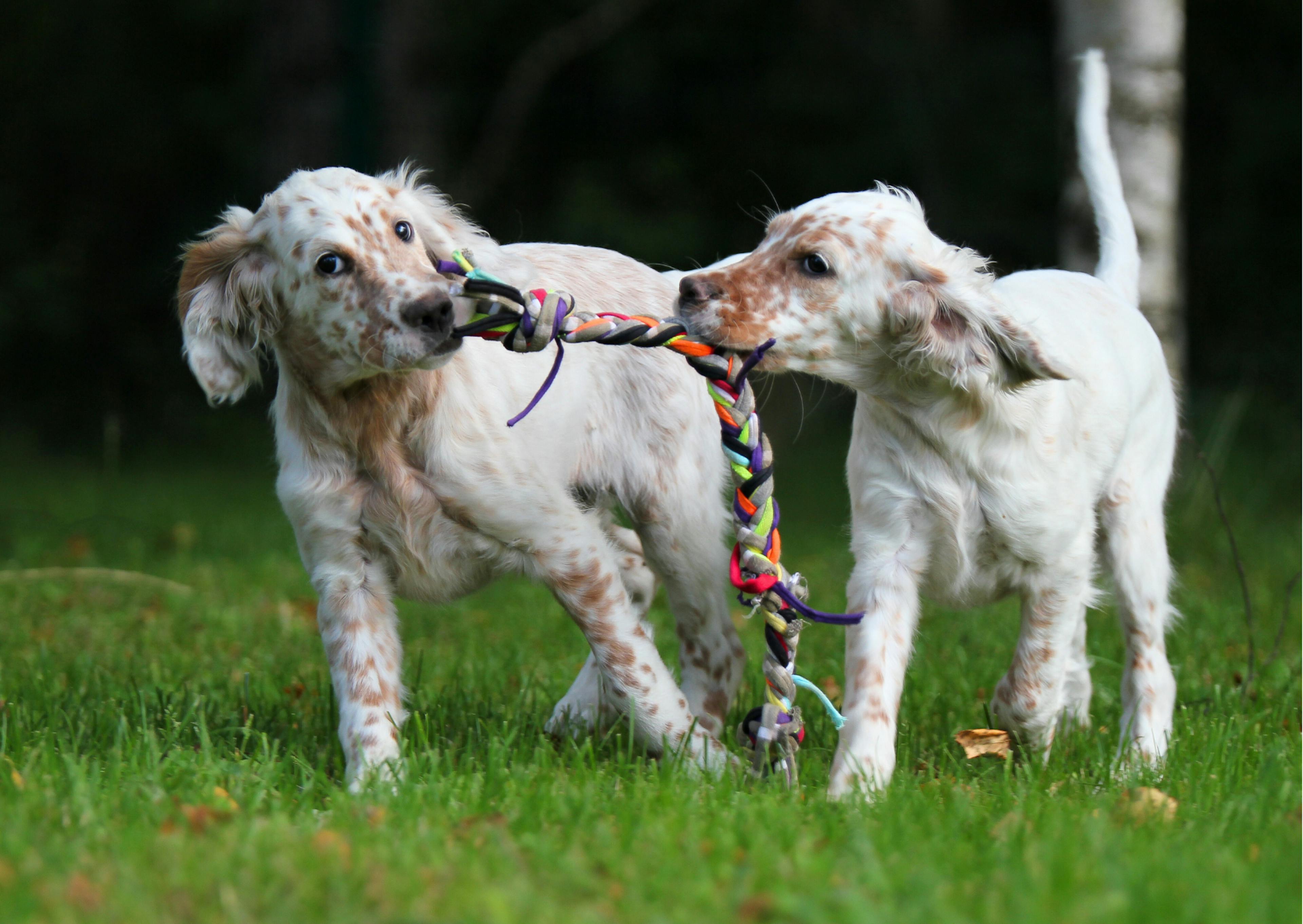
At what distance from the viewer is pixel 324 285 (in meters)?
3.22

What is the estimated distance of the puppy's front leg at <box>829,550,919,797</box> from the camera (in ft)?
10.1

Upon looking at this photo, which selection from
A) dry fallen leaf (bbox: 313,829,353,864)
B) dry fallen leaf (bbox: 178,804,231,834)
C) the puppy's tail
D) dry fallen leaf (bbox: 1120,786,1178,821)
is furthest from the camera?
the puppy's tail

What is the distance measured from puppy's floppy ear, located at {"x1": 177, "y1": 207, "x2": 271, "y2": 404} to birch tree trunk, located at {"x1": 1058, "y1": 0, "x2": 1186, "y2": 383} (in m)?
4.08

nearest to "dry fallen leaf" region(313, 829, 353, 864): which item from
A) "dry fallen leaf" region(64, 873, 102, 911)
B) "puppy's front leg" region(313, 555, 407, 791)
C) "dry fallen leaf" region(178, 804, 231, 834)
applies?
"dry fallen leaf" region(178, 804, 231, 834)

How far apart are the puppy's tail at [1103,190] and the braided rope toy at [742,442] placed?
1.64 metres

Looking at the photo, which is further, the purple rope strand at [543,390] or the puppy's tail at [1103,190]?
the puppy's tail at [1103,190]

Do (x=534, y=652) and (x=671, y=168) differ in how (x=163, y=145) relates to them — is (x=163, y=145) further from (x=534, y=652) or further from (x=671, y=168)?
(x=534, y=652)

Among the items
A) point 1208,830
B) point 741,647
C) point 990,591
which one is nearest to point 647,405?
point 741,647

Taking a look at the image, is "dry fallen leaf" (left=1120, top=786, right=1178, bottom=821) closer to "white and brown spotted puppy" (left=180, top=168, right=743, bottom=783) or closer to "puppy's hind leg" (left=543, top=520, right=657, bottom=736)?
"white and brown spotted puppy" (left=180, top=168, right=743, bottom=783)

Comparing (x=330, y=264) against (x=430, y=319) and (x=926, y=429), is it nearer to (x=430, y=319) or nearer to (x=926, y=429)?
(x=430, y=319)

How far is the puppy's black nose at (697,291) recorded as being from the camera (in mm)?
3207

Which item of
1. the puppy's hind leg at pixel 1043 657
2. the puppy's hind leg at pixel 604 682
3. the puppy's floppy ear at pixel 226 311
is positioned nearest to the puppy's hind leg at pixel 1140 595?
the puppy's hind leg at pixel 1043 657

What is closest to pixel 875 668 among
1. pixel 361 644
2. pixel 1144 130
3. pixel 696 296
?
pixel 696 296

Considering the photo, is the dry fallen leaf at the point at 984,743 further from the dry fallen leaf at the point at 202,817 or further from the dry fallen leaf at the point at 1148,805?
the dry fallen leaf at the point at 202,817
